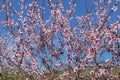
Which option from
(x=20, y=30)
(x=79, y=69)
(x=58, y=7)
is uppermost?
(x=58, y=7)

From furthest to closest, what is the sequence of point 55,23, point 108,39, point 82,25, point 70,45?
point 82,25
point 55,23
point 70,45
point 108,39

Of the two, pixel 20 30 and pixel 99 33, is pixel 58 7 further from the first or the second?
pixel 99 33

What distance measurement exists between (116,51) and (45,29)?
6.68ft

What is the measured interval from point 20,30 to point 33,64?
2.78 feet

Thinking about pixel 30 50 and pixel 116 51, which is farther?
pixel 30 50

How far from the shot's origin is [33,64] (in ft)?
26.3

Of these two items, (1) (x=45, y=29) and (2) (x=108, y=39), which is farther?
(1) (x=45, y=29)

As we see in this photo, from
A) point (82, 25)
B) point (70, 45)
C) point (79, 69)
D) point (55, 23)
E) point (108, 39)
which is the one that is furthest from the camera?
point (82, 25)

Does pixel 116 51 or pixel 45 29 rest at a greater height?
pixel 45 29

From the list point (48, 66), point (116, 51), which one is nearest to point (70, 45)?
point (48, 66)

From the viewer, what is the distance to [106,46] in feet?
23.0

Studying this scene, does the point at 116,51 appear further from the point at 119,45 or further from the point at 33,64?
the point at 33,64

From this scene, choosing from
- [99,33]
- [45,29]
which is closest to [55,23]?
[45,29]

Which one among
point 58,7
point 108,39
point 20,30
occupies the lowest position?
point 108,39
